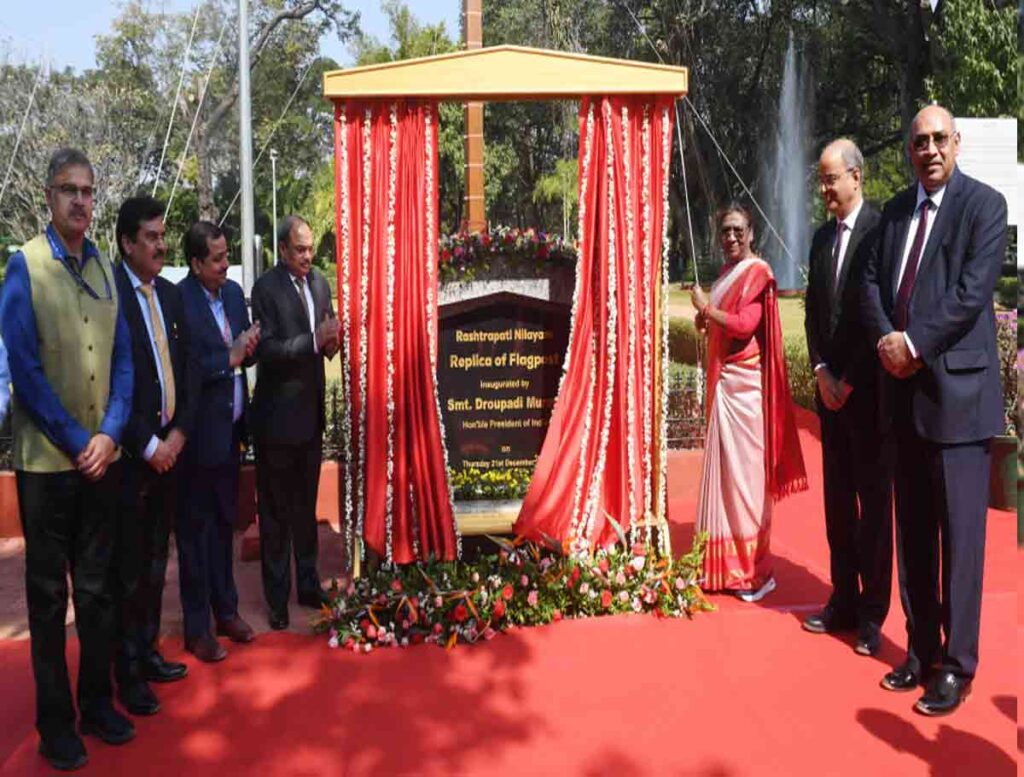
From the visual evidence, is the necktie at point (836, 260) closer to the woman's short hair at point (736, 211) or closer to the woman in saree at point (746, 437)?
the woman in saree at point (746, 437)

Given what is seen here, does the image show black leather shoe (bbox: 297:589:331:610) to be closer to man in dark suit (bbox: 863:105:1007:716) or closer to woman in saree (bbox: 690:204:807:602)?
woman in saree (bbox: 690:204:807:602)

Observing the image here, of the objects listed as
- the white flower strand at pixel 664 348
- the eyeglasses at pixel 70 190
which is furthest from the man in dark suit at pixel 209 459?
the white flower strand at pixel 664 348

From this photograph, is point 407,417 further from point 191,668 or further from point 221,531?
point 191,668

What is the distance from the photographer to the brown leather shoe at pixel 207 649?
13.0 feet

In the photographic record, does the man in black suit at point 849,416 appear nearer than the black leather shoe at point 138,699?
No

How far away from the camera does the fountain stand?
25.1 metres

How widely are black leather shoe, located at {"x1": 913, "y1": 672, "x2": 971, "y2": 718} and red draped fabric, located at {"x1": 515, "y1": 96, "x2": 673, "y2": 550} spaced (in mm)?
1594

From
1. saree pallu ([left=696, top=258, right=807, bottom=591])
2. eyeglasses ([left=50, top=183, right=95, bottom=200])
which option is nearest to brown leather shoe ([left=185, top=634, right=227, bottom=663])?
eyeglasses ([left=50, top=183, right=95, bottom=200])

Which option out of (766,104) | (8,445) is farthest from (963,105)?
(8,445)

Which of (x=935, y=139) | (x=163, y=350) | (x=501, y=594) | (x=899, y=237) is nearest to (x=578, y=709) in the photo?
(x=501, y=594)

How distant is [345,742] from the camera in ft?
10.7

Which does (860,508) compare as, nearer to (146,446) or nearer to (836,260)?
(836,260)

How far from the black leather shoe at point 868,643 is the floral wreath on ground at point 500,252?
2.40 metres

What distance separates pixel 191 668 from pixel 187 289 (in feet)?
5.37
